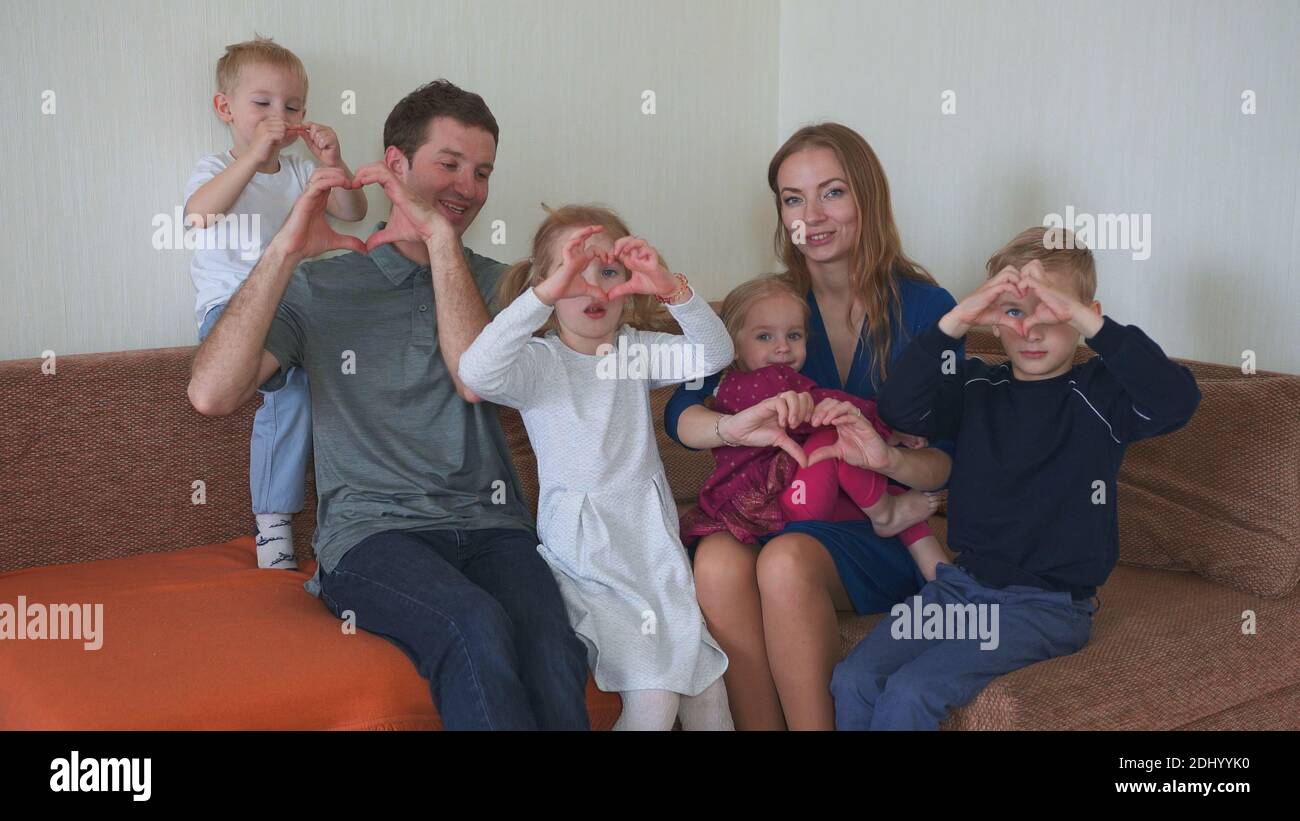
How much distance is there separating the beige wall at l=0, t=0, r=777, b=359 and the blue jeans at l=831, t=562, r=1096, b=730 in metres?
1.44

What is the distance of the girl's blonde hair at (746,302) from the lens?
222cm

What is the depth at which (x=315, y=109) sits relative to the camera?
8.55ft

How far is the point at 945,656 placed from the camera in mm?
1812

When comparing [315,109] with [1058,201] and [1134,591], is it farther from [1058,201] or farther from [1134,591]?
[1134,591]

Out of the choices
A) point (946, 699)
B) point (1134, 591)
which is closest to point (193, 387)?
point (946, 699)

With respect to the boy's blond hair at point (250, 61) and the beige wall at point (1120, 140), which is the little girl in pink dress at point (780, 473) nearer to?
the beige wall at point (1120, 140)

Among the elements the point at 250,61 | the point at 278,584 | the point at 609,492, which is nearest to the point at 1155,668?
the point at 609,492

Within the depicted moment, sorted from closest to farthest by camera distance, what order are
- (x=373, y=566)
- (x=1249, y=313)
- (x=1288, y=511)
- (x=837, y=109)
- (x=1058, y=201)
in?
(x=373, y=566) → (x=1288, y=511) → (x=1249, y=313) → (x=1058, y=201) → (x=837, y=109)

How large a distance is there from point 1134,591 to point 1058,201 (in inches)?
37.4

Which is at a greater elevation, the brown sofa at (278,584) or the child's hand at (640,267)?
the child's hand at (640,267)

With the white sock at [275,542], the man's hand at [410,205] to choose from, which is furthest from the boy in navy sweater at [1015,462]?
the white sock at [275,542]

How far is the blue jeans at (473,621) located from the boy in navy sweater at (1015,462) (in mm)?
445

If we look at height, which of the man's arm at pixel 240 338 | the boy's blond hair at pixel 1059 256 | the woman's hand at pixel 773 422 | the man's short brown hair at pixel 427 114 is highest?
the man's short brown hair at pixel 427 114
